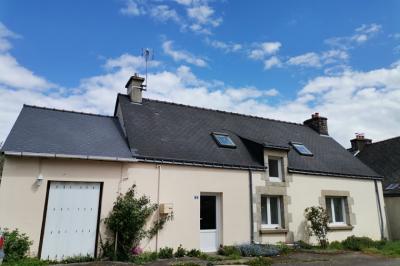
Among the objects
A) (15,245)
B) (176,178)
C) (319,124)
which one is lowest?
(15,245)

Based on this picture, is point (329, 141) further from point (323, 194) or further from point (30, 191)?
point (30, 191)

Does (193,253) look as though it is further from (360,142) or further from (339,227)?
(360,142)

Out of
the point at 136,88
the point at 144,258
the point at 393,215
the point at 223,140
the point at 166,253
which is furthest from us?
the point at 393,215

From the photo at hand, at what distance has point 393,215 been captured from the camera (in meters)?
15.5

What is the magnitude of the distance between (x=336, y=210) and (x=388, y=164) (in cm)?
640

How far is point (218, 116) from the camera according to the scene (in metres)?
14.9

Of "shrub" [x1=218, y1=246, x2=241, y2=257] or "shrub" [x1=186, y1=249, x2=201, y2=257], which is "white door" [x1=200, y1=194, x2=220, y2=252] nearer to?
"shrub" [x1=218, y1=246, x2=241, y2=257]

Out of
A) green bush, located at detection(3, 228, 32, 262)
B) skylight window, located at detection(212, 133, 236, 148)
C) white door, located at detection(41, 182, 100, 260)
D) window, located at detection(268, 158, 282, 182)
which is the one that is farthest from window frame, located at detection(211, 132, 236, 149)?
green bush, located at detection(3, 228, 32, 262)

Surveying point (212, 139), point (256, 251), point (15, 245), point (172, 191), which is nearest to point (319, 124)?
point (212, 139)

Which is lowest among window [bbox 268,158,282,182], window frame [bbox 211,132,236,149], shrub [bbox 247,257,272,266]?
shrub [bbox 247,257,272,266]

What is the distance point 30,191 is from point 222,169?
19.3 ft

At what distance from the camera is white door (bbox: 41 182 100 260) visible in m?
8.38

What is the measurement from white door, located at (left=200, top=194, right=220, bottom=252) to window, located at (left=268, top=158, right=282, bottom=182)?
270cm

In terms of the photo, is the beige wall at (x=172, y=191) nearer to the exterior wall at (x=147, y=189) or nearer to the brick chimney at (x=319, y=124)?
the exterior wall at (x=147, y=189)
